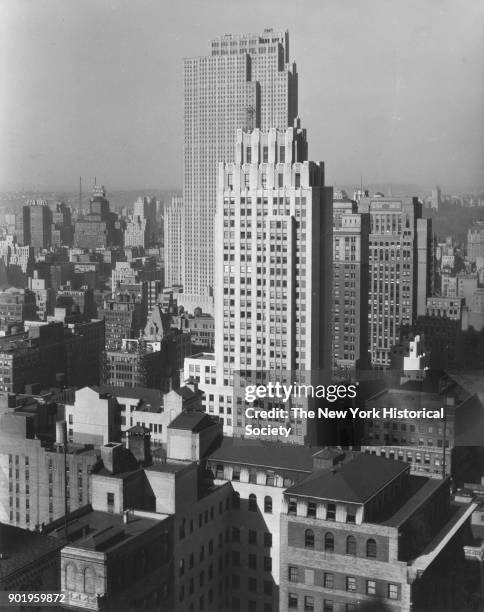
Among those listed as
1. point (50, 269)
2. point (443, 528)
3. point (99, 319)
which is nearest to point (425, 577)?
point (443, 528)

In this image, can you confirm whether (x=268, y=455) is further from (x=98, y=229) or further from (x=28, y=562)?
(x=98, y=229)

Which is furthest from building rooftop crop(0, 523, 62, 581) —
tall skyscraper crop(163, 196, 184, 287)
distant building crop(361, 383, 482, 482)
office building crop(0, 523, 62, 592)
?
tall skyscraper crop(163, 196, 184, 287)

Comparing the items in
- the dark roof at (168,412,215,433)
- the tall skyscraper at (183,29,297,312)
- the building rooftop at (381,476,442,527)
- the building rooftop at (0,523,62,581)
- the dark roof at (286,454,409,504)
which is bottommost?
the building rooftop at (0,523,62,581)

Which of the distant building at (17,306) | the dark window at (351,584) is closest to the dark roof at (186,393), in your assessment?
the dark window at (351,584)

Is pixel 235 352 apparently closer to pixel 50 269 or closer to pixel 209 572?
pixel 209 572

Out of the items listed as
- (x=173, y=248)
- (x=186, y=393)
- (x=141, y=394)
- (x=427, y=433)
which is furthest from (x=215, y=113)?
(x=427, y=433)

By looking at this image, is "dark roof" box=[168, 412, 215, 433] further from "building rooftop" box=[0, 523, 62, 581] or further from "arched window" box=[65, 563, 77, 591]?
"arched window" box=[65, 563, 77, 591]
